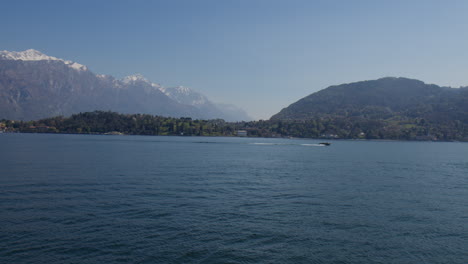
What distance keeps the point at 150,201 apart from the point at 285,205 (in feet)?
54.6

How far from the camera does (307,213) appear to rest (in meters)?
40.5

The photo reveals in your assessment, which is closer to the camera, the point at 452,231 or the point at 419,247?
the point at 419,247

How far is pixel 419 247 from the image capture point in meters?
30.5

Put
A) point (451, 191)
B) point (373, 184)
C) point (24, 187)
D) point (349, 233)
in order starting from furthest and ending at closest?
point (373, 184)
point (451, 191)
point (24, 187)
point (349, 233)

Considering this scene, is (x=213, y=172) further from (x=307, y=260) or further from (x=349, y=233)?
(x=307, y=260)

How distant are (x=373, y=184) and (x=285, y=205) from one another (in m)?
26.9

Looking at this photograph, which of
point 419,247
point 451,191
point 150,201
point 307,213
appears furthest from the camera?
point 451,191

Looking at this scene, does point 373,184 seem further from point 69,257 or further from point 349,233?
point 69,257

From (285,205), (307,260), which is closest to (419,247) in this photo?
(307,260)

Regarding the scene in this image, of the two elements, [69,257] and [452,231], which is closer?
[69,257]

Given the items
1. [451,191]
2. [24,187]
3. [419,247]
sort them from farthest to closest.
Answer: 1. [451,191]
2. [24,187]
3. [419,247]

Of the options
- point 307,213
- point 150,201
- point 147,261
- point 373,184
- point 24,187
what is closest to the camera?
point 147,261

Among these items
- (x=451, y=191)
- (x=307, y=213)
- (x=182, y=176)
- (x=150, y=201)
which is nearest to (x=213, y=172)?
(x=182, y=176)

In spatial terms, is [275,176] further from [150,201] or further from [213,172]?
[150,201]
